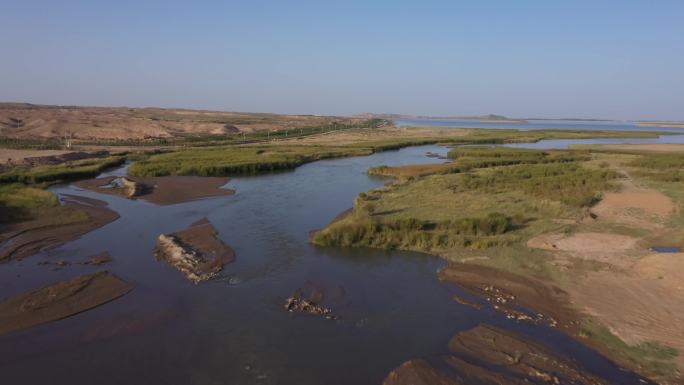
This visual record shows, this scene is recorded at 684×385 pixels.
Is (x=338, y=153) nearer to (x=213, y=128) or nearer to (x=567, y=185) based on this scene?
(x=567, y=185)

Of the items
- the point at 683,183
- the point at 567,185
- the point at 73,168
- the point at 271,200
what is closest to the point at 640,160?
the point at 683,183

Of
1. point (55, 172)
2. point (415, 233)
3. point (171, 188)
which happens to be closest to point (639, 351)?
point (415, 233)

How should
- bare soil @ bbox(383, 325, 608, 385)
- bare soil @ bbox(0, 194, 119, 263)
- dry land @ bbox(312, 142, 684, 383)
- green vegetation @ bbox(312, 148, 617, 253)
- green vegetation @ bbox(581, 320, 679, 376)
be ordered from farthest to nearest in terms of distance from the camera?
green vegetation @ bbox(312, 148, 617, 253), bare soil @ bbox(0, 194, 119, 263), dry land @ bbox(312, 142, 684, 383), green vegetation @ bbox(581, 320, 679, 376), bare soil @ bbox(383, 325, 608, 385)

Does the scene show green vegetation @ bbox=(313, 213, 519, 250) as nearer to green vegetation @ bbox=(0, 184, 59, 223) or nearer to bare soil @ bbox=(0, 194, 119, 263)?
bare soil @ bbox=(0, 194, 119, 263)

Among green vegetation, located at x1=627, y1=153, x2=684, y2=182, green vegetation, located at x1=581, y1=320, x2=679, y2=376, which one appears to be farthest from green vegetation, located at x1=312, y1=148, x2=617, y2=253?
green vegetation, located at x1=581, y1=320, x2=679, y2=376

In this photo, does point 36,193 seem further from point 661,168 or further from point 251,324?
point 661,168

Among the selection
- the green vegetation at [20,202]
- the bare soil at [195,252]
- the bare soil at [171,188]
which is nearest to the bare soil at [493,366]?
the bare soil at [195,252]

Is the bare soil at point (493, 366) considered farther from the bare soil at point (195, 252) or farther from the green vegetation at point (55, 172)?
the green vegetation at point (55, 172)
